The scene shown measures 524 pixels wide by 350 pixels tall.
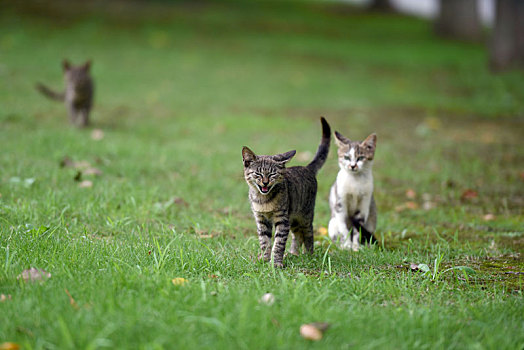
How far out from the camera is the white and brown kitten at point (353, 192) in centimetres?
495

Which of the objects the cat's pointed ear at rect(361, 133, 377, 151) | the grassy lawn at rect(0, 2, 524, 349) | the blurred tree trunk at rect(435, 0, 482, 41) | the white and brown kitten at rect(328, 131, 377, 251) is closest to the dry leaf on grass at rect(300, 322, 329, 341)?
the grassy lawn at rect(0, 2, 524, 349)

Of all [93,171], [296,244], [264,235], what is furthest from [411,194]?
[93,171]

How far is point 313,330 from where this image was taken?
275cm

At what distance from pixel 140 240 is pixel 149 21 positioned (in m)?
20.0

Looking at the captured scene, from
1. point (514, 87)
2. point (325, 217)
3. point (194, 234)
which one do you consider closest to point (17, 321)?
point (194, 234)

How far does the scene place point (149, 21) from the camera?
Answer: 22.6 meters

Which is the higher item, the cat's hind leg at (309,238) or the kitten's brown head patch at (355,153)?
the kitten's brown head patch at (355,153)

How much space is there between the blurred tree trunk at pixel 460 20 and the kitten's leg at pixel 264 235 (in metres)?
22.2

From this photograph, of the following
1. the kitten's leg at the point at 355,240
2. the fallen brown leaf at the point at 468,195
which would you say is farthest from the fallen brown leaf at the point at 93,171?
the fallen brown leaf at the point at 468,195

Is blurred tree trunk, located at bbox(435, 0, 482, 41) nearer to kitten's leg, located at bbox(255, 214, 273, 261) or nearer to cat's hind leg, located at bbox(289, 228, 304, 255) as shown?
cat's hind leg, located at bbox(289, 228, 304, 255)

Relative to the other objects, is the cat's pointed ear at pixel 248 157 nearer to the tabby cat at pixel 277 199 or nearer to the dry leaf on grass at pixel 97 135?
the tabby cat at pixel 277 199

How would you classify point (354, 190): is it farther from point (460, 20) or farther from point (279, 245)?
point (460, 20)

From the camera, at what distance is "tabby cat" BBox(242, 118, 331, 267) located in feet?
13.1

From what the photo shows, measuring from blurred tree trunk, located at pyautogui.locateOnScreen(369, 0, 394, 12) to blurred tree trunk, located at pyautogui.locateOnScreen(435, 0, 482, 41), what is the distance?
25.6ft
